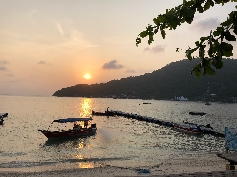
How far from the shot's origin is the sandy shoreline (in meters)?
23.8

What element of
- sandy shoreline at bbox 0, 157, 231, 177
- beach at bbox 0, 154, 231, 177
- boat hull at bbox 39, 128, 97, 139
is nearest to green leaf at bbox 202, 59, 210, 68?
beach at bbox 0, 154, 231, 177

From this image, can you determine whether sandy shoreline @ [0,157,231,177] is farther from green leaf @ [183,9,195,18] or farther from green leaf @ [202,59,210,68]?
green leaf @ [183,9,195,18]

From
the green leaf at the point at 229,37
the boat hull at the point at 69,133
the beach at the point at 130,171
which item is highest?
the green leaf at the point at 229,37

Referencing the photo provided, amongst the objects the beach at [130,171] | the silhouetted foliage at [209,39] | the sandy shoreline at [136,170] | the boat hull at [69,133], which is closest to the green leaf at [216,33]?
the silhouetted foliage at [209,39]

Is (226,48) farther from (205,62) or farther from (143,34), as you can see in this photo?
(143,34)

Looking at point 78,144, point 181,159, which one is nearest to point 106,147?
point 78,144

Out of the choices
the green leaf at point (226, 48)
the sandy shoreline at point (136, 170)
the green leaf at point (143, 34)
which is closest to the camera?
the green leaf at point (226, 48)

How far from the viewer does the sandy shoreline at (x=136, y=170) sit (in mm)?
23781

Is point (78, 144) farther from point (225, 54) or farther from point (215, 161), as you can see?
point (225, 54)

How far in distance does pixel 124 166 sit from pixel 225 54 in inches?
999

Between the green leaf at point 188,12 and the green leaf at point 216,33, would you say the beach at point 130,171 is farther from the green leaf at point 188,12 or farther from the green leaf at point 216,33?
the green leaf at point 188,12

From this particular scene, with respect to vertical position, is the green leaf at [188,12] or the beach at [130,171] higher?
the green leaf at [188,12]

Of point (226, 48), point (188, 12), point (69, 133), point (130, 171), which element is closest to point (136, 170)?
point (130, 171)

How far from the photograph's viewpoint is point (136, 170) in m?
25.3
